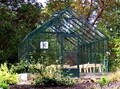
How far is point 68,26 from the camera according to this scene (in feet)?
59.3

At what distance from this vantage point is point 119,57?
22.2 metres

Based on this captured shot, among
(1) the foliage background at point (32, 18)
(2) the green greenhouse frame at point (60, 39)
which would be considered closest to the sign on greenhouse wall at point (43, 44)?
(2) the green greenhouse frame at point (60, 39)

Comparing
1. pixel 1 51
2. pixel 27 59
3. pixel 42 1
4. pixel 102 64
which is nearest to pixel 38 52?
pixel 27 59

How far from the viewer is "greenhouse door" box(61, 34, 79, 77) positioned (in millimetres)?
17156

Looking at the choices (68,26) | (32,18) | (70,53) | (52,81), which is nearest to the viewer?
(52,81)

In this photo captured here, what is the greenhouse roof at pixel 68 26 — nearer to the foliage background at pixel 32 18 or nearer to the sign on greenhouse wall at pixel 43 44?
the sign on greenhouse wall at pixel 43 44

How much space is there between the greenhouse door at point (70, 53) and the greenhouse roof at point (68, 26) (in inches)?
14.3

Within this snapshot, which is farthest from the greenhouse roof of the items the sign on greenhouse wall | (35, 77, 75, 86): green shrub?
(35, 77, 75, 86): green shrub

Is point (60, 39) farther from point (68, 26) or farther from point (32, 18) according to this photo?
point (32, 18)

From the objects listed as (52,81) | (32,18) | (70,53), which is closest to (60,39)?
(70,53)

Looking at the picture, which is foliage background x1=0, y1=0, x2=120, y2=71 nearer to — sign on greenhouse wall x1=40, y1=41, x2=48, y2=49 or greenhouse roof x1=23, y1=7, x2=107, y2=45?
greenhouse roof x1=23, y1=7, x2=107, y2=45

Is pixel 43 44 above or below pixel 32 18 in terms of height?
below

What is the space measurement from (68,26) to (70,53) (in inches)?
56.0

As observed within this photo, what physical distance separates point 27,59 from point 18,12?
809cm
